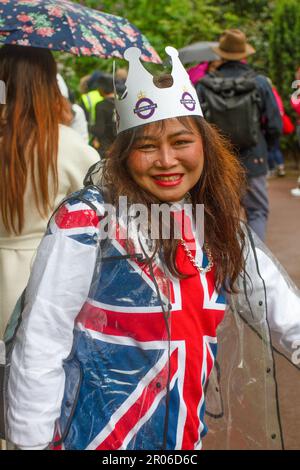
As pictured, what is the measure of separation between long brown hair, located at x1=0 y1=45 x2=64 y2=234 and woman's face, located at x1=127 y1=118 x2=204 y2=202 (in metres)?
0.96

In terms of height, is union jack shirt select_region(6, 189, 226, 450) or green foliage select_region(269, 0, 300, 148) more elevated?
union jack shirt select_region(6, 189, 226, 450)

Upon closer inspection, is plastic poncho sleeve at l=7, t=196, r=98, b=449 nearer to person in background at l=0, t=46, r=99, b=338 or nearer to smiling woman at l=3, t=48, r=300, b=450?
smiling woman at l=3, t=48, r=300, b=450

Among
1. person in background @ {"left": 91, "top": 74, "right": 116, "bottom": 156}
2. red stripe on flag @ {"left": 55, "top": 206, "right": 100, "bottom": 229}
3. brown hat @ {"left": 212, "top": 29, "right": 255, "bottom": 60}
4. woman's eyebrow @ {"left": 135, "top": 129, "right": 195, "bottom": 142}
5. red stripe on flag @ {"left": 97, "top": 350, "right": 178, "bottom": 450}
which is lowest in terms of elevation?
person in background @ {"left": 91, "top": 74, "right": 116, "bottom": 156}

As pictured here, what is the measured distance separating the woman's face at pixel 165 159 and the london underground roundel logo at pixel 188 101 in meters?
0.06

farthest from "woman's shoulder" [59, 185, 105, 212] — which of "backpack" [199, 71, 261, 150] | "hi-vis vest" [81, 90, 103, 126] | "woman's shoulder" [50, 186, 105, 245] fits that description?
"hi-vis vest" [81, 90, 103, 126]

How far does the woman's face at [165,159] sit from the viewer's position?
1.84 metres

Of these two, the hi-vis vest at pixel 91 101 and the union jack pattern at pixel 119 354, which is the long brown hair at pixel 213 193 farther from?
the hi-vis vest at pixel 91 101

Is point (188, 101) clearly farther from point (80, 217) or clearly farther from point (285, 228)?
point (285, 228)

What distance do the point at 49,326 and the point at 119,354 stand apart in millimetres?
184

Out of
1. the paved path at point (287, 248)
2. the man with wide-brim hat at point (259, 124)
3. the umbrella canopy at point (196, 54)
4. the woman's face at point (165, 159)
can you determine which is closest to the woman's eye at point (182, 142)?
the woman's face at point (165, 159)

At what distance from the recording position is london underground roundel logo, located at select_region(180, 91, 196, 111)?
1902mm

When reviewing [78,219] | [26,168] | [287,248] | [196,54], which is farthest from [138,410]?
[196,54]

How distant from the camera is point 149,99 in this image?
1859mm
